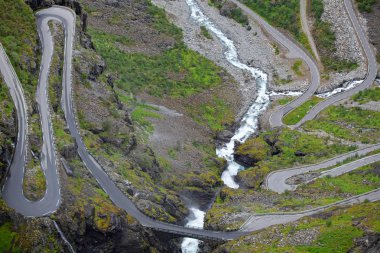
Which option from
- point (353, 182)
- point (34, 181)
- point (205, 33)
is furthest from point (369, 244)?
point (205, 33)

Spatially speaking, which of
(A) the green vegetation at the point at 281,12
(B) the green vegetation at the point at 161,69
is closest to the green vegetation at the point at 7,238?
(B) the green vegetation at the point at 161,69

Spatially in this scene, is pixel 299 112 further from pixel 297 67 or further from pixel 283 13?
pixel 283 13

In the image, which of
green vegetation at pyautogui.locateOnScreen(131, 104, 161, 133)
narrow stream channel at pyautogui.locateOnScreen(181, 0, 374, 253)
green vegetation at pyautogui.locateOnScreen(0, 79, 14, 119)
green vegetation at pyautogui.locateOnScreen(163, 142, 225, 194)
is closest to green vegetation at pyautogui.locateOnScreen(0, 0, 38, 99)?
green vegetation at pyautogui.locateOnScreen(0, 79, 14, 119)

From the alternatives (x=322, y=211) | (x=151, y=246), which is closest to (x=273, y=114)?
(x=322, y=211)

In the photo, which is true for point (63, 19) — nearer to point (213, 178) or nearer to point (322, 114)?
point (213, 178)

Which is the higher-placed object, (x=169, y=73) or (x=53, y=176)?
(x=53, y=176)

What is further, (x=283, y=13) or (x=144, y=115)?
(x=283, y=13)

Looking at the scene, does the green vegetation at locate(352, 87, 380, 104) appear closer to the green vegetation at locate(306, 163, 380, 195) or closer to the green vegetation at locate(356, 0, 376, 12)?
the green vegetation at locate(356, 0, 376, 12)
